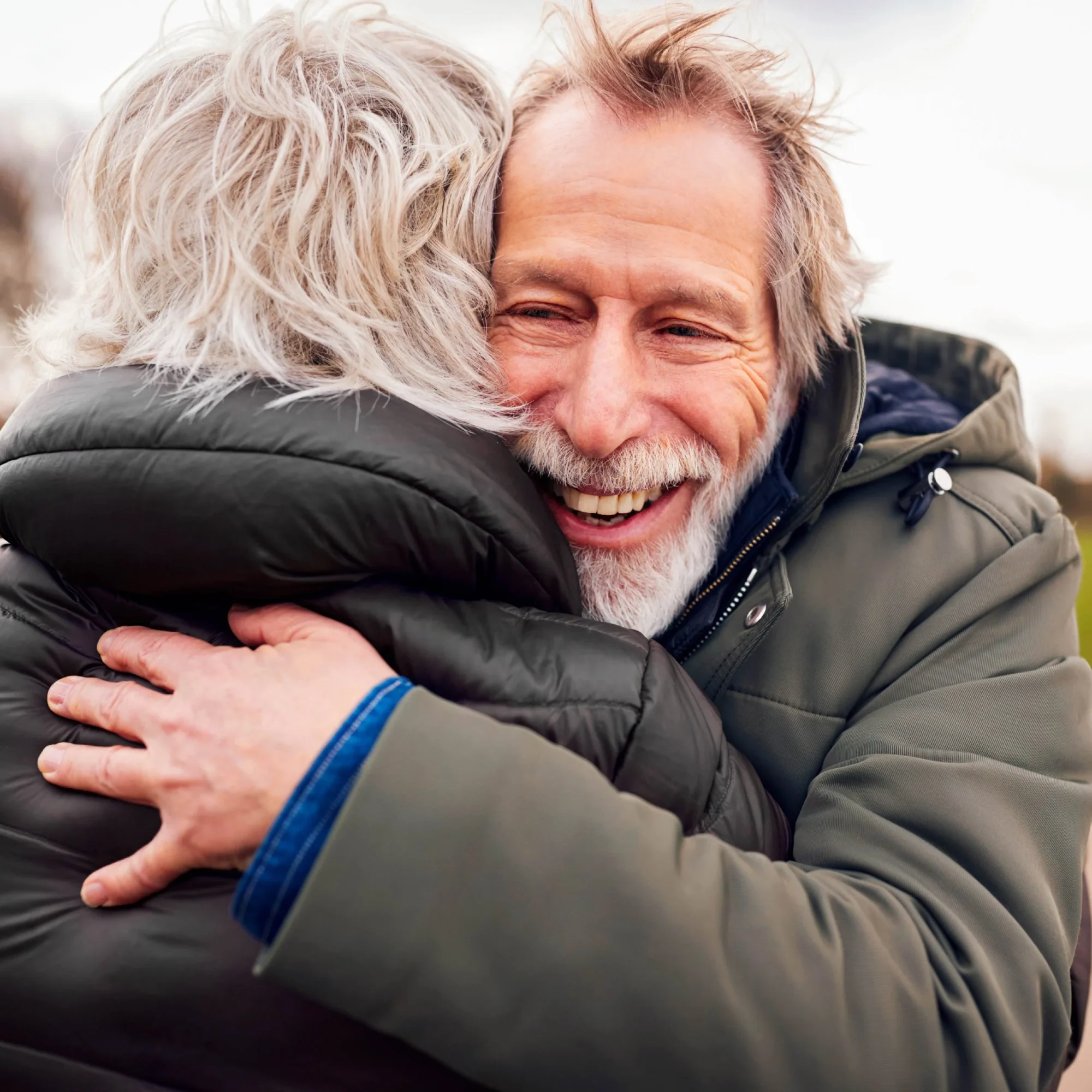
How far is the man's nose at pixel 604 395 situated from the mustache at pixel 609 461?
0.03 m

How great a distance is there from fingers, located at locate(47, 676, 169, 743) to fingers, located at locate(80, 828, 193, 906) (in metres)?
0.16

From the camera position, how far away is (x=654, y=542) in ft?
6.48

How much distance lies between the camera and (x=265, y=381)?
4.33 ft

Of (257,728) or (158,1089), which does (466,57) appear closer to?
(257,728)

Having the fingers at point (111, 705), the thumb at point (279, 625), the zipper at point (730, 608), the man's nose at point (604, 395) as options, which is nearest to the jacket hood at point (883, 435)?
the zipper at point (730, 608)

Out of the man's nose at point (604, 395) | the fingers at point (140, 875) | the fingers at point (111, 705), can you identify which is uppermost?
the man's nose at point (604, 395)

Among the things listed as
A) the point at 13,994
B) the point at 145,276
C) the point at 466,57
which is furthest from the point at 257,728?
the point at 466,57

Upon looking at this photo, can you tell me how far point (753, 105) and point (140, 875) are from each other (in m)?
1.87

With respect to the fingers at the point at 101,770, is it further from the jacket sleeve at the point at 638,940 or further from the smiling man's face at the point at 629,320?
the smiling man's face at the point at 629,320

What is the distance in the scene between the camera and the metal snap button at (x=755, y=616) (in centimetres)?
177

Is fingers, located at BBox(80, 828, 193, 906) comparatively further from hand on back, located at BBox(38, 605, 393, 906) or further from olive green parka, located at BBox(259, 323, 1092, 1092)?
olive green parka, located at BBox(259, 323, 1092, 1092)

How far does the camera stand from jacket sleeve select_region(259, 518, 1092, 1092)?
3.40 ft

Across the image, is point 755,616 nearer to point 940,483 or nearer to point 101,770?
point 940,483

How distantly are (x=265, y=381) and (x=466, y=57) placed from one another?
0.93 m
